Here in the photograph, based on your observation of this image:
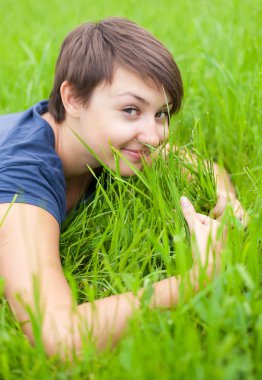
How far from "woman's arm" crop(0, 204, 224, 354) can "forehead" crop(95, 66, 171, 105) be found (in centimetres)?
43

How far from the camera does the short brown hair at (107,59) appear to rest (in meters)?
1.95

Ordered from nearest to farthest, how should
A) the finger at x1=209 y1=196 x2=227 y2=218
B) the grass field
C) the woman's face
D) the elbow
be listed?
the grass field
the elbow
the finger at x1=209 y1=196 x2=227 y2=218
the woman's face

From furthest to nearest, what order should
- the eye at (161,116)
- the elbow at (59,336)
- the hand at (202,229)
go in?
the eye at (161,116) → the hand at (202,229) → the elbow at (59,336)

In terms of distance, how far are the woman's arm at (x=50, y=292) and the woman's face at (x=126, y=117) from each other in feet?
1.08

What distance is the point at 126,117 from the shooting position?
191cm

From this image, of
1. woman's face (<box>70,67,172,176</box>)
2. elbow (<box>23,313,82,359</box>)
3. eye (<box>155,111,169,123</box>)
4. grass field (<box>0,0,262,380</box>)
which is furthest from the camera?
eye (<box>155,111,169,123</box>)

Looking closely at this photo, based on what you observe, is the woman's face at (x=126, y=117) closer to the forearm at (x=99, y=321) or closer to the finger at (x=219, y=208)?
the finger at (x=219, y=208)

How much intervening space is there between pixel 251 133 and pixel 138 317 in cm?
141

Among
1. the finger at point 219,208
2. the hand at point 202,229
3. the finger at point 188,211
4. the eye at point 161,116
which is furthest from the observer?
the eye at point 161,116

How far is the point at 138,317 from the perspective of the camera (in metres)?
1.22

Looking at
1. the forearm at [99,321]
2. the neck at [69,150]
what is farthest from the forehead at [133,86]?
the forearm at [99,321]

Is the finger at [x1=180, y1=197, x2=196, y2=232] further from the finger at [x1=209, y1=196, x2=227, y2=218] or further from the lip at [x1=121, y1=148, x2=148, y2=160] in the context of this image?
the lip at [x1=121, y1=148, x2=148, y2=160]

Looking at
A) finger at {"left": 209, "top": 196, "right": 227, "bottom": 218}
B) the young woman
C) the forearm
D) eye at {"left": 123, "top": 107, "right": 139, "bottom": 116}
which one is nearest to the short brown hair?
the young woman

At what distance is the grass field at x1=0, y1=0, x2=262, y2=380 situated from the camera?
1146 mm
